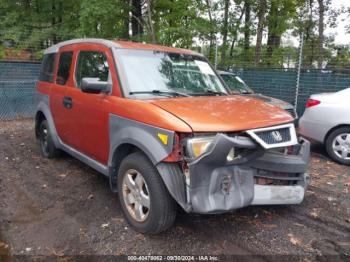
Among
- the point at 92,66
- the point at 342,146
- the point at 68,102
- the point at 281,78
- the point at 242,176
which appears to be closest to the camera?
the point at 242,176

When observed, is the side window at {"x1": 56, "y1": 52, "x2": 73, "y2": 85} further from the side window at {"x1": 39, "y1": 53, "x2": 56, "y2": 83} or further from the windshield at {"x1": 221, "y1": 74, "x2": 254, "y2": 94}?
the windshield at {"x1": 221, "y1": 74, "x2": 254, "y2": 94}

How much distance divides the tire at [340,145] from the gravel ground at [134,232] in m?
1.05

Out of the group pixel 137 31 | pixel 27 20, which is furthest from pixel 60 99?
pixel 27 20

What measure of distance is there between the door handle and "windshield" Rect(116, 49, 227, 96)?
3.73 feet

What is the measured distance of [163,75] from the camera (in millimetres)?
3801

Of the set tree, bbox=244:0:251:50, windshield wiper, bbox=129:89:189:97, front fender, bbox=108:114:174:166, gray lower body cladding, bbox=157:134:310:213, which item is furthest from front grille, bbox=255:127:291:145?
tree, bbox=244:0:251:50

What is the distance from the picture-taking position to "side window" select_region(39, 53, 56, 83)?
5.23 metres

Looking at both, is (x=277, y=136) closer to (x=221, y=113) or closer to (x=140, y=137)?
(x=221, y=113)

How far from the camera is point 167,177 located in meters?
2.75

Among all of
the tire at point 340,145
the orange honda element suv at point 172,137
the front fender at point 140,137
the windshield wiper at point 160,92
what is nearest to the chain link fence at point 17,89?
the orange honda element suv at point 172,137

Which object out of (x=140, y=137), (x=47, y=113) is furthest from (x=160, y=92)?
(x=47, y=113)

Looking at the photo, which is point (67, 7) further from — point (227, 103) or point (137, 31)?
point (227, 103)

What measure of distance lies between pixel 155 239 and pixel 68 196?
5.15ft

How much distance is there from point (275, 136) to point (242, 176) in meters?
0.51
